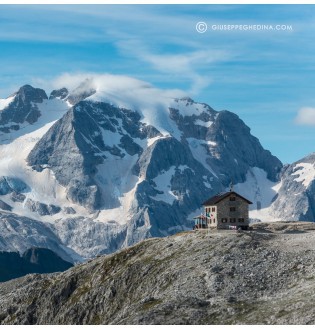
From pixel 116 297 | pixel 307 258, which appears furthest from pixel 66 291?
pixel 307 258

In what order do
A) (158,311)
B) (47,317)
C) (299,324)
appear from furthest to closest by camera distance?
(47,317), (158,311), (299,324)

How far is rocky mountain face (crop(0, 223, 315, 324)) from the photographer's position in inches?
5620

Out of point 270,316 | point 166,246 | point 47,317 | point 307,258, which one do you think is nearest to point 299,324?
point 270,316

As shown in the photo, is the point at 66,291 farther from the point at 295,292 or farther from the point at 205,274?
the point at 295,292

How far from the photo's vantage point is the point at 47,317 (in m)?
194

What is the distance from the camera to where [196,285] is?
162500 mm

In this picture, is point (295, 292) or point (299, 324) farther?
point (295, 292)

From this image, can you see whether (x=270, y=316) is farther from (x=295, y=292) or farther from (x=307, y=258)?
(x=307, y=258)

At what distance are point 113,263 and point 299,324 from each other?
71.7m

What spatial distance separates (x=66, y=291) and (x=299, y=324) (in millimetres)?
77226

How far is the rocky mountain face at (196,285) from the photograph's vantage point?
468 feet

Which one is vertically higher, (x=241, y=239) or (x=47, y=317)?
(x=241, y=239)

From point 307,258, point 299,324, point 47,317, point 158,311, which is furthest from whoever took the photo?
point 47,317

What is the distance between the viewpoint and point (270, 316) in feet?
445
